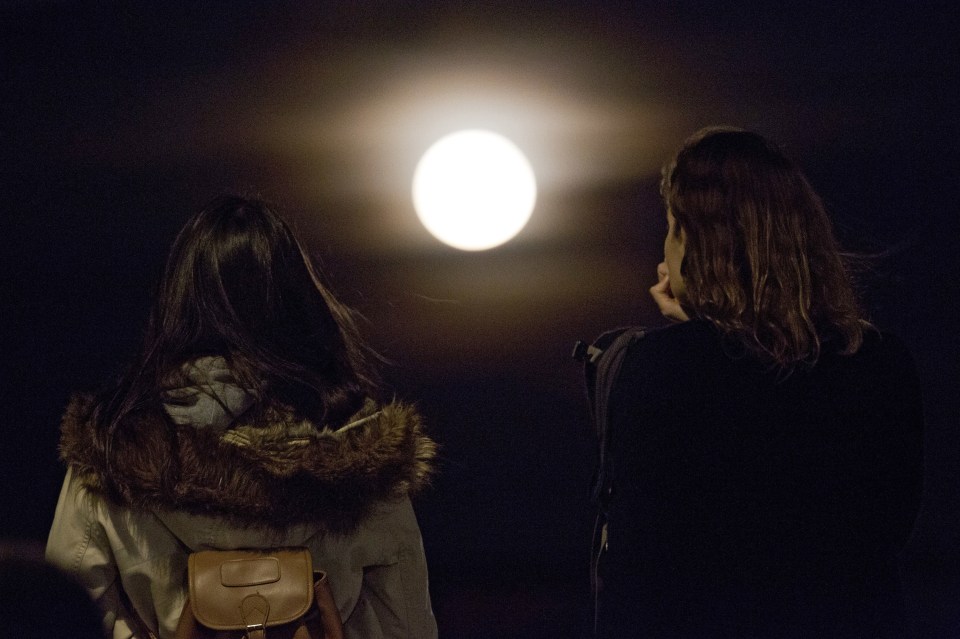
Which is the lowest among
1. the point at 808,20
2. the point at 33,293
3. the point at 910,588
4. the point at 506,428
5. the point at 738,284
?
the point at 910,588

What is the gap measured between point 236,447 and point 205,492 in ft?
0.24

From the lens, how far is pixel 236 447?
4.38 ft

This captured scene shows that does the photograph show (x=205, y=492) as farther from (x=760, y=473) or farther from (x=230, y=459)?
(x=760, y=473)

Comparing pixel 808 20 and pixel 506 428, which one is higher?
pixel 808 20

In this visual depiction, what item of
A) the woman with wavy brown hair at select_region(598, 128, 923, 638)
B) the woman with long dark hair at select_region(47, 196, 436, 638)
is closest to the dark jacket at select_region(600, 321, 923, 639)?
the woman with wavy brown hair at select_region(598, 128, 923, 638)

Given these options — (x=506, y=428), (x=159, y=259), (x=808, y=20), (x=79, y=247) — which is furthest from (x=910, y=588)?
(x=79, y=247)

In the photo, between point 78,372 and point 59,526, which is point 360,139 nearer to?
point 78,372

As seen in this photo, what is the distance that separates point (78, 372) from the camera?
127 inches

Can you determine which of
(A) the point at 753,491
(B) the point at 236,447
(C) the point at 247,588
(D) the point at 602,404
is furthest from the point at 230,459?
(A) the point at 753,491

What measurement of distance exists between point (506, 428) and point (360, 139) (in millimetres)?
1108

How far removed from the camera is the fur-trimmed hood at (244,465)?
1.32 metres

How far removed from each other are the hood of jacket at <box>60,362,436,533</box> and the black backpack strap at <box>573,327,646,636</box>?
0.97ft

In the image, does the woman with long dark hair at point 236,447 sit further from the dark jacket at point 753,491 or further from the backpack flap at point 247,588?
the dark jacket at point 753,491

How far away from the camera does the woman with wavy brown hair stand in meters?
1.25
